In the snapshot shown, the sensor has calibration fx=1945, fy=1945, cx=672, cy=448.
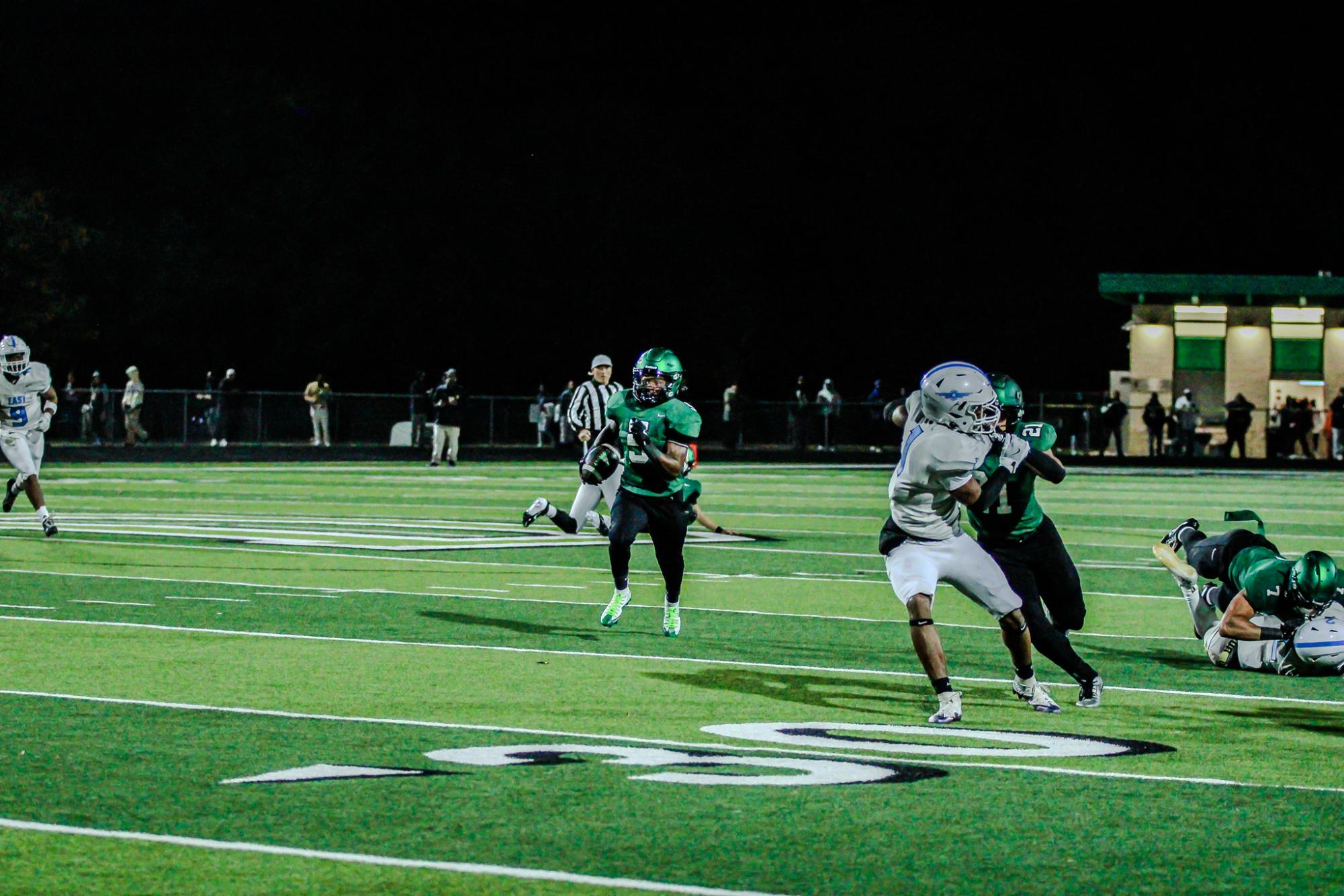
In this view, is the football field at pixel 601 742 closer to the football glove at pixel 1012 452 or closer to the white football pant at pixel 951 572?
the white football pant at pixel 951 572

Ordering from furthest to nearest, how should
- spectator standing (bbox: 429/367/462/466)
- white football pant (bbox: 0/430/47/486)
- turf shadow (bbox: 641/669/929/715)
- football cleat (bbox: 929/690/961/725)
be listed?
spectator standing (bbox: 429/367/462/466), white football pant (bbox: 0/430/47/486), turf shadow (bbox: 641/669/929/715), football cleat (bbox: 929/690/961/725)

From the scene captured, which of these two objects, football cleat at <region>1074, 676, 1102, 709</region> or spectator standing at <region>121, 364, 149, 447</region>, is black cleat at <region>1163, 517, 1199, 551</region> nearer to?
football cleat at <region>1074, 676, 1102, 709</region>

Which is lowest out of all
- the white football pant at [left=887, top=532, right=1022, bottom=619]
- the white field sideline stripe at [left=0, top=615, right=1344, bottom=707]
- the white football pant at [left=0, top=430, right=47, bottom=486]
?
the white field sideline stripe at [left=0, top=615, right=1344, bottom=707]

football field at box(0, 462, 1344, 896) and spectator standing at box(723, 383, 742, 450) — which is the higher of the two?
spectator standing at box(723, 383, 742, 450)

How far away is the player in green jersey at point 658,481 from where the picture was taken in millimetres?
11453

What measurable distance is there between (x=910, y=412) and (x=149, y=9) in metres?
63.6

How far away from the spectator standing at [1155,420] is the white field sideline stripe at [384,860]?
122 ft

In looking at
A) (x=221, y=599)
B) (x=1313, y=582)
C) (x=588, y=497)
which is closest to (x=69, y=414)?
(x=588, y=497)

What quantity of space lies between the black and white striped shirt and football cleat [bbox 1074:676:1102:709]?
355 inches

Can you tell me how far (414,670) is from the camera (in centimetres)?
975

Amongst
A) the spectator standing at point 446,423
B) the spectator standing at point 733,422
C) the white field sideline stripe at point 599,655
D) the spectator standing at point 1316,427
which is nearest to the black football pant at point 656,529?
the white field sideline stripe at point 599,655

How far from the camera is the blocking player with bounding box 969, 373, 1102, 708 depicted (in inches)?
363

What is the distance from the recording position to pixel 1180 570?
1109 centimetres

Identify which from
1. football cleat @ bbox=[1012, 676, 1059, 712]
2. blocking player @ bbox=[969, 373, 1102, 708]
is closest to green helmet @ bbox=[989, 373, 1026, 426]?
blocking player @ bbox=[969, 373, 1102, 708]
